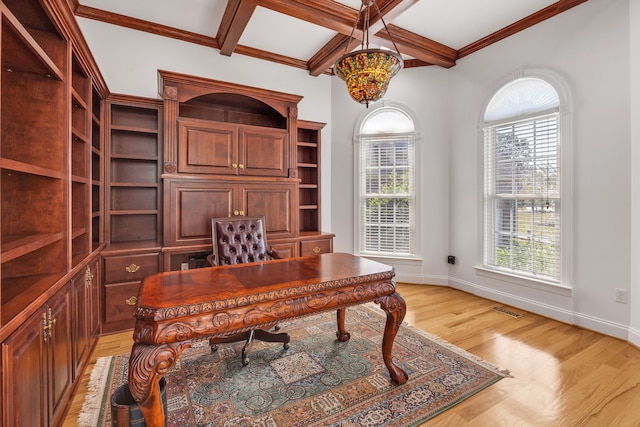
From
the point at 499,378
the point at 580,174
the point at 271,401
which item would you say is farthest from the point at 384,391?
the point at 580,174

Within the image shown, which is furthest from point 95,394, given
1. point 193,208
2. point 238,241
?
point 193,208

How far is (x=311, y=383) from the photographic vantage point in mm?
2010

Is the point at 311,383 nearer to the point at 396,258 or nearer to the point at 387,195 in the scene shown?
the point at 396,258

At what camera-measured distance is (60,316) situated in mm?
1645

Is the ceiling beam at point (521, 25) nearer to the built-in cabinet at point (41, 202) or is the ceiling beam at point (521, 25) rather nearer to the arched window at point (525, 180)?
the arched window at point (525, 180)

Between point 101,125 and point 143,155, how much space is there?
1.44 ft

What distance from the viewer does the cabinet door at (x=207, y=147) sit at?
10.2 ft

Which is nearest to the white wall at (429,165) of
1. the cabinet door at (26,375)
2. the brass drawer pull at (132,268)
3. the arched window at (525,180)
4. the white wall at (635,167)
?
the arched window at (525,180)

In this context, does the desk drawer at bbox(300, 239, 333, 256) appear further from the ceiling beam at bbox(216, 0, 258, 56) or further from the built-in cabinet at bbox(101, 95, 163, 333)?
the ceiling beam at bbox(216, 0, 258, 56)

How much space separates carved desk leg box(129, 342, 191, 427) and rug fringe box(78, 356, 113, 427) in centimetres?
61

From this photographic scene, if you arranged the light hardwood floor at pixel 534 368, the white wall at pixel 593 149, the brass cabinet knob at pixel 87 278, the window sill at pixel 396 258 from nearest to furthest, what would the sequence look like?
the light hardwood floor at pixel 534 368, the brass cabinet knob at pixel 87 278, the white wall at pixel 593 149, the window sill at pixel 396 258

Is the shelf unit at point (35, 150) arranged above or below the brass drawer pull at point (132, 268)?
above

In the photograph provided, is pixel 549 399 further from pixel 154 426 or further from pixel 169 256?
pixel 169 256

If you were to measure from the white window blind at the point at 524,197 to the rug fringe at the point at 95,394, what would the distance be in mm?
3993
